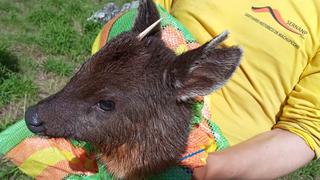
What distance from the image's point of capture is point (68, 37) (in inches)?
223

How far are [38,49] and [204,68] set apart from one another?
10.7 ft

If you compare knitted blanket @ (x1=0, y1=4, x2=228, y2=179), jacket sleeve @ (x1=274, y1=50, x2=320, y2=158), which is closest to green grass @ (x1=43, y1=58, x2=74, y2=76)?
knitted blanket @ (x1=0, y1=4, x2=228, y2=179)

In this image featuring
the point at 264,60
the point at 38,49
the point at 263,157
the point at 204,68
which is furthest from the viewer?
the point at 38,49

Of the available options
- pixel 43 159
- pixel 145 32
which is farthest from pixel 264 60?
pixel 43 159

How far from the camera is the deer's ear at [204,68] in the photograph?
2467mm

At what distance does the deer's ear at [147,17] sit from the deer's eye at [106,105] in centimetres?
43

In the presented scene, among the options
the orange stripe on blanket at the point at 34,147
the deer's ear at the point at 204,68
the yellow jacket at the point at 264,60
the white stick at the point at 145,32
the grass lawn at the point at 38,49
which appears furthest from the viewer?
the grass lawn at the point at 38,49

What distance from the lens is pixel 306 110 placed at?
139 inches

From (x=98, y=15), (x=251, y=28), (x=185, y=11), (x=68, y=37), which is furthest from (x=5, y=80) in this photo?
(x=251, y=28)

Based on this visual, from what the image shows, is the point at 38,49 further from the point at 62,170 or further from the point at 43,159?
the point at 62,170

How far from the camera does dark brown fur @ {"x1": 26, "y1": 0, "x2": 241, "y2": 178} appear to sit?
2.60m

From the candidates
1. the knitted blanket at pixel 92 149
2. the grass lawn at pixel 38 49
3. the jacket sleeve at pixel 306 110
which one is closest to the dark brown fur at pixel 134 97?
the knitted blanket at pixel 92 149

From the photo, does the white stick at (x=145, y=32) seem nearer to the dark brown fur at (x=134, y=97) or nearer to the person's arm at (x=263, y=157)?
the dark brown fur at (x=134, y=97)

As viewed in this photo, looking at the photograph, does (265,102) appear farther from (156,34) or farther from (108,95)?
(108,95)
